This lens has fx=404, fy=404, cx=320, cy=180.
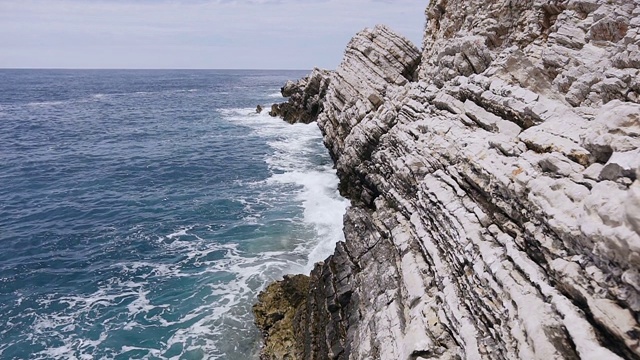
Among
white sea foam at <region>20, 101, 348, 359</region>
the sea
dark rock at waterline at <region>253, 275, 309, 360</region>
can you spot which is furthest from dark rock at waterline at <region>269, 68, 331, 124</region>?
dark rock at waterline at <region>253, 275, 309, 360</region>

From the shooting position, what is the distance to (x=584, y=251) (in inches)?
364

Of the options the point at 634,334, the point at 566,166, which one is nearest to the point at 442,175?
the point at 566,166

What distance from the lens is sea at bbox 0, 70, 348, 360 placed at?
68.8ft

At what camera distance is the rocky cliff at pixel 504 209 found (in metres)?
8.77

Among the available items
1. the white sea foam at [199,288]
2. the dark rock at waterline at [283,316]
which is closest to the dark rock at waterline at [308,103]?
the white sea foam at [199,288]

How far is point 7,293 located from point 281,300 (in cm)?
1658

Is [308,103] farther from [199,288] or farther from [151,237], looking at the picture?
[199,288]

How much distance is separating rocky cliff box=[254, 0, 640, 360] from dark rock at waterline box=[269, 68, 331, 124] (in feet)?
138

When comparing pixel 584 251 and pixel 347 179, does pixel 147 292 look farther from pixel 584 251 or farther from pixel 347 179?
pixel 584 251

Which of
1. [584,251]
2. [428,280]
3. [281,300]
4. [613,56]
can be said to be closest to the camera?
[584,251]

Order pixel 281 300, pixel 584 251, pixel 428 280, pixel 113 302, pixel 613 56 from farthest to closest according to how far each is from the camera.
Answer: pixel 113 302, pixel 281 300, pixel 613 56, pixel 428 280, pixel 584 251

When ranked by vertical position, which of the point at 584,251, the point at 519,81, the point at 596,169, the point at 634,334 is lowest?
the point at 634,334

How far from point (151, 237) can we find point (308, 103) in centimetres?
4810

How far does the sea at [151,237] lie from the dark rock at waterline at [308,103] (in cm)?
1167
